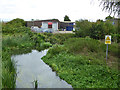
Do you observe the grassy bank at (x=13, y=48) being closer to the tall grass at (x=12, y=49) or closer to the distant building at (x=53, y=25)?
the tall grass at (x=12, y=49)

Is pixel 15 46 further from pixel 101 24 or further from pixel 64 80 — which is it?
pixel 101 24

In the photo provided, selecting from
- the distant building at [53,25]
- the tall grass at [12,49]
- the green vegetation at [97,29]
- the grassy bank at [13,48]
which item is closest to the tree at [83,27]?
the green vegetation at [97,29]

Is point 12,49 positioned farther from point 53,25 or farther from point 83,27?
point 53,25

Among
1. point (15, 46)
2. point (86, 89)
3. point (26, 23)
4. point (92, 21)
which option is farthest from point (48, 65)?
point (26, 23)

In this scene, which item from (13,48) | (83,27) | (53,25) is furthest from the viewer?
(53,25)

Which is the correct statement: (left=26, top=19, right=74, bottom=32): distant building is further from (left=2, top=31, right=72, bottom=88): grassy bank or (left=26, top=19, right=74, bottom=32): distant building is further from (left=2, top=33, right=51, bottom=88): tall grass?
(left=2, top=33, right=51, bottom=88): tall grass

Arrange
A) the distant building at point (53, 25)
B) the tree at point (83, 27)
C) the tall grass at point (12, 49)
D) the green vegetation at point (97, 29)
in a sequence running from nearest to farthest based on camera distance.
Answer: the tall grass at point (12, 49)
the green vegetation at point (97, 29)
the tree at point (83, 27)
the distant building at point (53, 25)

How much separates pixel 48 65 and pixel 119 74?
335 centimetres

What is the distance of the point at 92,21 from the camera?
581 inches

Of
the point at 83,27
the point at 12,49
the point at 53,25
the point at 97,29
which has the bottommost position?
the point at 12,49

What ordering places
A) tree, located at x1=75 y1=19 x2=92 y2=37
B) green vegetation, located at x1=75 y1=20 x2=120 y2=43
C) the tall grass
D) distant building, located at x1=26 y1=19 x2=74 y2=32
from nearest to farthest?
the tall grass < green vegetation, located at x1=75 y1=20 x2=120 y2=43 < tree, located at x1=75 y1=19 x2=92 y2=37 < distant building, located at x1=26 y1=19 x2=74 y2=32

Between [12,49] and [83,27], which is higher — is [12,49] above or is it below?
below

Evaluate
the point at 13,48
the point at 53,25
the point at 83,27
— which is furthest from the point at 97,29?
the point at 53,25

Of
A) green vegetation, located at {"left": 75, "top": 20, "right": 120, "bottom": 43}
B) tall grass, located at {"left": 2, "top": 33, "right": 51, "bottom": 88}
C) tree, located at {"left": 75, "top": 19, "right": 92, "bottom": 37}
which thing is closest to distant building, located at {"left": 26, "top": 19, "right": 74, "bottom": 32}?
tree, located at {"left": 75, "top": 19, "right": 92, "bottom": 37}
